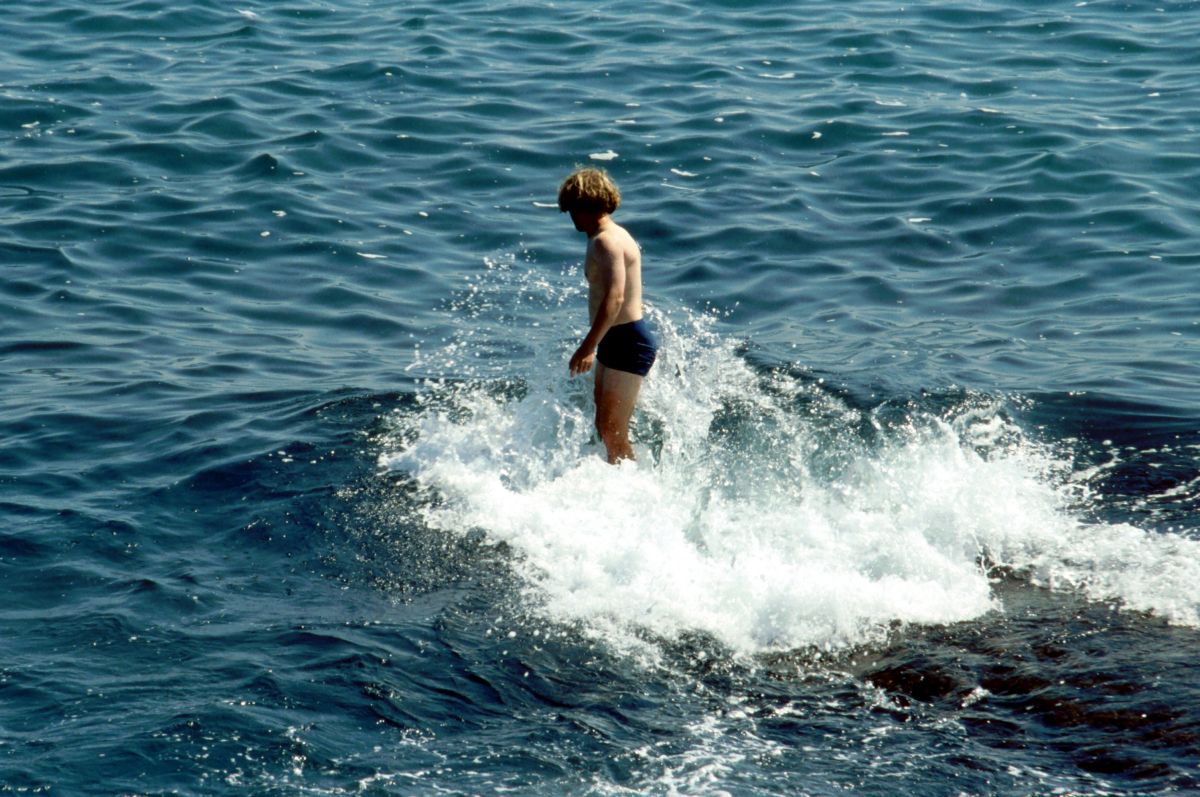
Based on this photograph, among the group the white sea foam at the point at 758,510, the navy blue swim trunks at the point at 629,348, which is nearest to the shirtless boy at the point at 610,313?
the navy blue swim trunks at the point at 629,348

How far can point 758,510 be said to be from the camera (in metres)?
8.09

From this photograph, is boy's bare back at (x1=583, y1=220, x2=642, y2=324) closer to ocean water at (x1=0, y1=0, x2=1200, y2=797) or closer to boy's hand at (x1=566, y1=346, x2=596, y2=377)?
boy's hand at (x1=566, y1=346, x2=596, y2=377)

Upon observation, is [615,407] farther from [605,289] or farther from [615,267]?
[615,267]

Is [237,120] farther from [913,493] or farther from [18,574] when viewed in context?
[913,493]

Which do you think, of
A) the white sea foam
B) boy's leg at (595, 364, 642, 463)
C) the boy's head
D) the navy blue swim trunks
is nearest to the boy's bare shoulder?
the boy's head

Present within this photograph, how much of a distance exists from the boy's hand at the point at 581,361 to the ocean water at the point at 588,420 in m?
0.72

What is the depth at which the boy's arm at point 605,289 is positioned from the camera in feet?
26.8

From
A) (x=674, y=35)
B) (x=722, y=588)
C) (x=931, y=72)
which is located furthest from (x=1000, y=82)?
(x=722, y=588)

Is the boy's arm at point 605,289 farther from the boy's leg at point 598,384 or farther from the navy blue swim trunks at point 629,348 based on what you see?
the boy's leg at point 598,384

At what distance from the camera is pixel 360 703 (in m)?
6.14

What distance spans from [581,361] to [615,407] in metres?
0.53

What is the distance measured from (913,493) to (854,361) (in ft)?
7.87

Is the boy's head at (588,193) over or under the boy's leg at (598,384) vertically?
over

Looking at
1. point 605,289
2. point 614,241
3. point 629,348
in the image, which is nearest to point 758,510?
point 629,348
